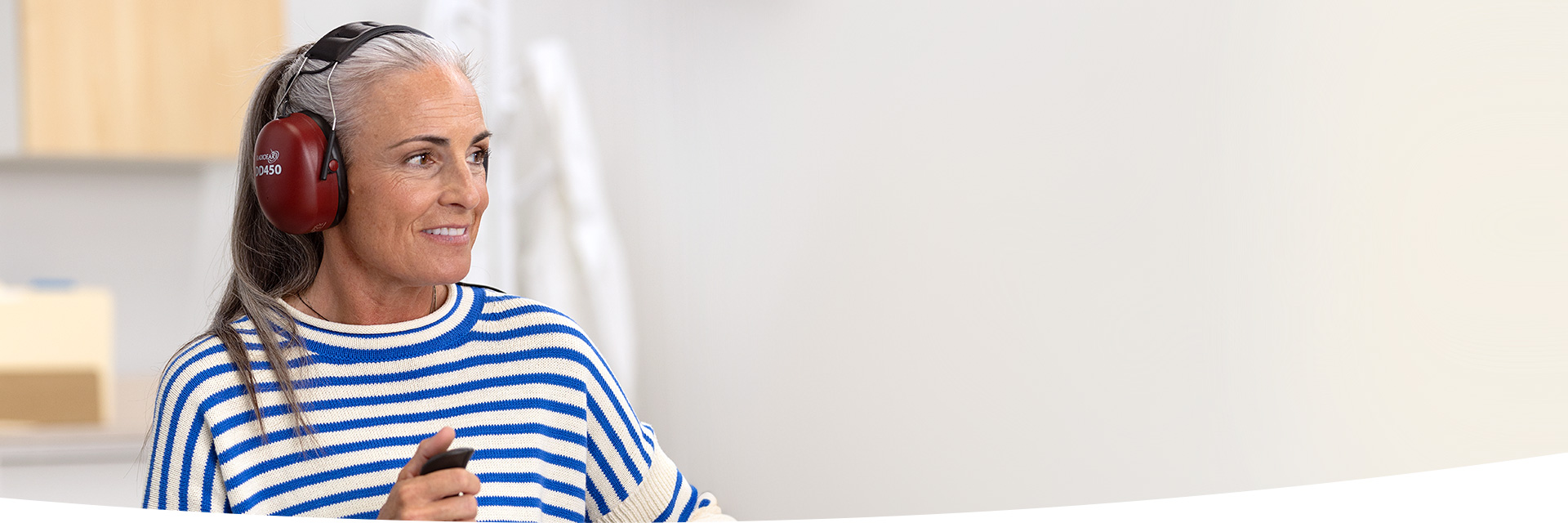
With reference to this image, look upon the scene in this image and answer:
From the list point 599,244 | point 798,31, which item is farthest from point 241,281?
point 798,31

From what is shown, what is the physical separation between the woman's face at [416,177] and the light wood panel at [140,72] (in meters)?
1.62

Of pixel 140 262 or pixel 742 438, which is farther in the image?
pixel 140 262

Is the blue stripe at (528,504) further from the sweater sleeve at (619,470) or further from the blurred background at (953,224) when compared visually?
the blurred background at (953,224)

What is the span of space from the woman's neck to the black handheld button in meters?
0.21

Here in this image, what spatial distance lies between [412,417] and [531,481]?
0.09 meters

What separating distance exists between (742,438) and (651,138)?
676mm

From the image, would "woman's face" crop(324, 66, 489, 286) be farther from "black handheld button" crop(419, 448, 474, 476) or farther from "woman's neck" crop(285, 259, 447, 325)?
"black handheld button" crop(419, 448, 474, 476)

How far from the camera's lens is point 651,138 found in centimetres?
255

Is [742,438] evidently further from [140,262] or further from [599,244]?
[140,262]

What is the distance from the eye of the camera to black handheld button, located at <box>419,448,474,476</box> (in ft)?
2.07

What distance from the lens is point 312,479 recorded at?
77cm

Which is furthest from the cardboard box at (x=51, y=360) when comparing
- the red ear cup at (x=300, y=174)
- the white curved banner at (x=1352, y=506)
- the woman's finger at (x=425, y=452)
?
the white curved banner at (x=1352, y=506)

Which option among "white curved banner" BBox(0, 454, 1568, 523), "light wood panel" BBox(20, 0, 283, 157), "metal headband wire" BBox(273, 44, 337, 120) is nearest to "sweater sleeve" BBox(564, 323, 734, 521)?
"metal headband wire" BBox(273, 44, 337, 120)

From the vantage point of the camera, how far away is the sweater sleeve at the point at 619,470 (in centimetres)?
86
